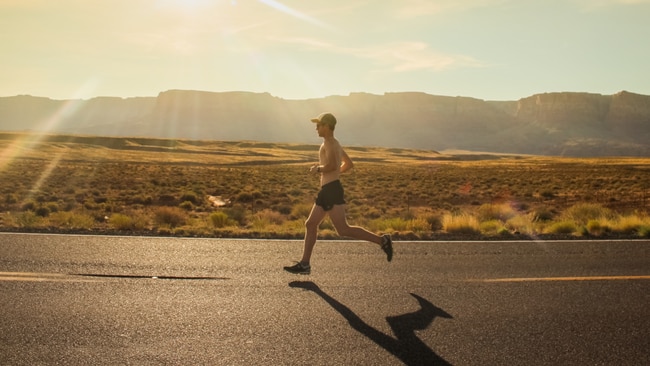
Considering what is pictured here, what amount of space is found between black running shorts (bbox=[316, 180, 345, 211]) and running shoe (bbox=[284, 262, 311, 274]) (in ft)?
2.18

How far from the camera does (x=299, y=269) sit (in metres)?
6.33

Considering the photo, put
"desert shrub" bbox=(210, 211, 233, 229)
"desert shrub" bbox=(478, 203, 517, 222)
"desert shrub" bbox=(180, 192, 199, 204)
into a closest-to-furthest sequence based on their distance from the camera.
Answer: "desert shrub" bbox=(210, 211, 233, 229)
"desert shrub" bbox=(478, 203, 517, 222)
"desert shrub" bbox=(180, 192, 199, 204)

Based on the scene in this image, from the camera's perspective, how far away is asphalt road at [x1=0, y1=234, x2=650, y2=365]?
3941 millimetres

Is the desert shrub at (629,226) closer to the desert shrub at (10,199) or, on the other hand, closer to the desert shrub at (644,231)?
the desert shrub at (644,231)

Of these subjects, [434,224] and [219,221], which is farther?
[434,224]

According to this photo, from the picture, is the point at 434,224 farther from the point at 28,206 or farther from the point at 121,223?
the point at 28,206

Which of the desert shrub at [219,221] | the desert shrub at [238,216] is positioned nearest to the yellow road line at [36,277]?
the desert shrub at [219,221]

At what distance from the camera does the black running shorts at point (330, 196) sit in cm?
652

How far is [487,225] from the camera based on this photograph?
37.5 ft

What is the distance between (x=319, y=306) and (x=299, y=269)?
1.28 metres

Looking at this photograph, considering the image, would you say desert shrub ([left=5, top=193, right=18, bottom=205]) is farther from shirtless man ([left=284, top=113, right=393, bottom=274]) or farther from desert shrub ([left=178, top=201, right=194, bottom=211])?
shirtless man ([left=284, top=113, right=393, bottom=274])

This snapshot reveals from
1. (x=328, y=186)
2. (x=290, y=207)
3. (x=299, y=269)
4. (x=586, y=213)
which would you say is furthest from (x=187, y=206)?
(x=299, y=269)

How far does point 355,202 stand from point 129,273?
815 inches

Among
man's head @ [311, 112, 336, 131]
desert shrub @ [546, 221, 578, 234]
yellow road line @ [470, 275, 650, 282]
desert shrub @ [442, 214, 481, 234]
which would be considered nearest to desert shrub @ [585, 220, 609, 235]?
desert shrub @ [546, 221, 578, 234]
